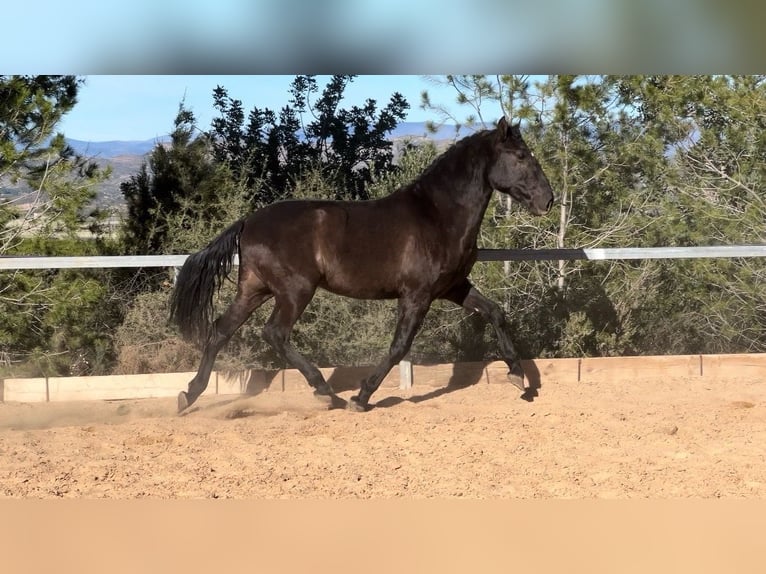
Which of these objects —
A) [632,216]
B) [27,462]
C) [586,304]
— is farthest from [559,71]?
[632,216]

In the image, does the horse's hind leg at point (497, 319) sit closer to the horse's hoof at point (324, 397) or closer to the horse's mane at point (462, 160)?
the horse's mane at point (462, 160)

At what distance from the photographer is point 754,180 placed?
8.53m

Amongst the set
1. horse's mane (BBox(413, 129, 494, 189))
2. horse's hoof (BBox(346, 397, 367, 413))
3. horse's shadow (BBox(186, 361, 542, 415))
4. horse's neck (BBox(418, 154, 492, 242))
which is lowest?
horse's hoof (BBox(346, 397, 367, 413))

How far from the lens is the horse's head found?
5.55m

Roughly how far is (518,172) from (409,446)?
2.13 m

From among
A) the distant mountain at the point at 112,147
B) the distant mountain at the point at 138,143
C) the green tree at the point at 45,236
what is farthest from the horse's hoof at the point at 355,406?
the distant mountain at the point at 112,147

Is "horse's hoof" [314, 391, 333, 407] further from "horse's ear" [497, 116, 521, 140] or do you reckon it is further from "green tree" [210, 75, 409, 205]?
"green tree" [210, 75, 409, 205]

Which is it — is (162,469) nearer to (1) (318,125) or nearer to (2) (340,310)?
(2) (340,310)

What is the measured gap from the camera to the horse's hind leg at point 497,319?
595 cm

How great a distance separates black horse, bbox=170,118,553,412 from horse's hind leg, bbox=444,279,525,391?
327mm

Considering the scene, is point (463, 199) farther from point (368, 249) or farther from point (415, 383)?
point (415, 383)

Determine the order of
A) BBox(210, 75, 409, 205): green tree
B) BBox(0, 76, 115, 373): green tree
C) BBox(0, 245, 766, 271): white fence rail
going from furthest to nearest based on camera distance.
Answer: BBox(210, 75, 409, 205): green tree < BBox(0, 76, 115, 373): green tree < BBox(0, 245, 766, 271): white fence rail

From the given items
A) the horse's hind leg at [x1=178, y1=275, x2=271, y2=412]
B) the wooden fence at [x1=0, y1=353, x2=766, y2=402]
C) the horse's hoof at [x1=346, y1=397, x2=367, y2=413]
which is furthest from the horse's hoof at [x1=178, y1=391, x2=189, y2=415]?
the horse's hoof at [x1=346, y1=397, x2=367, y2=413]

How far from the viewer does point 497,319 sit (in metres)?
5.99
